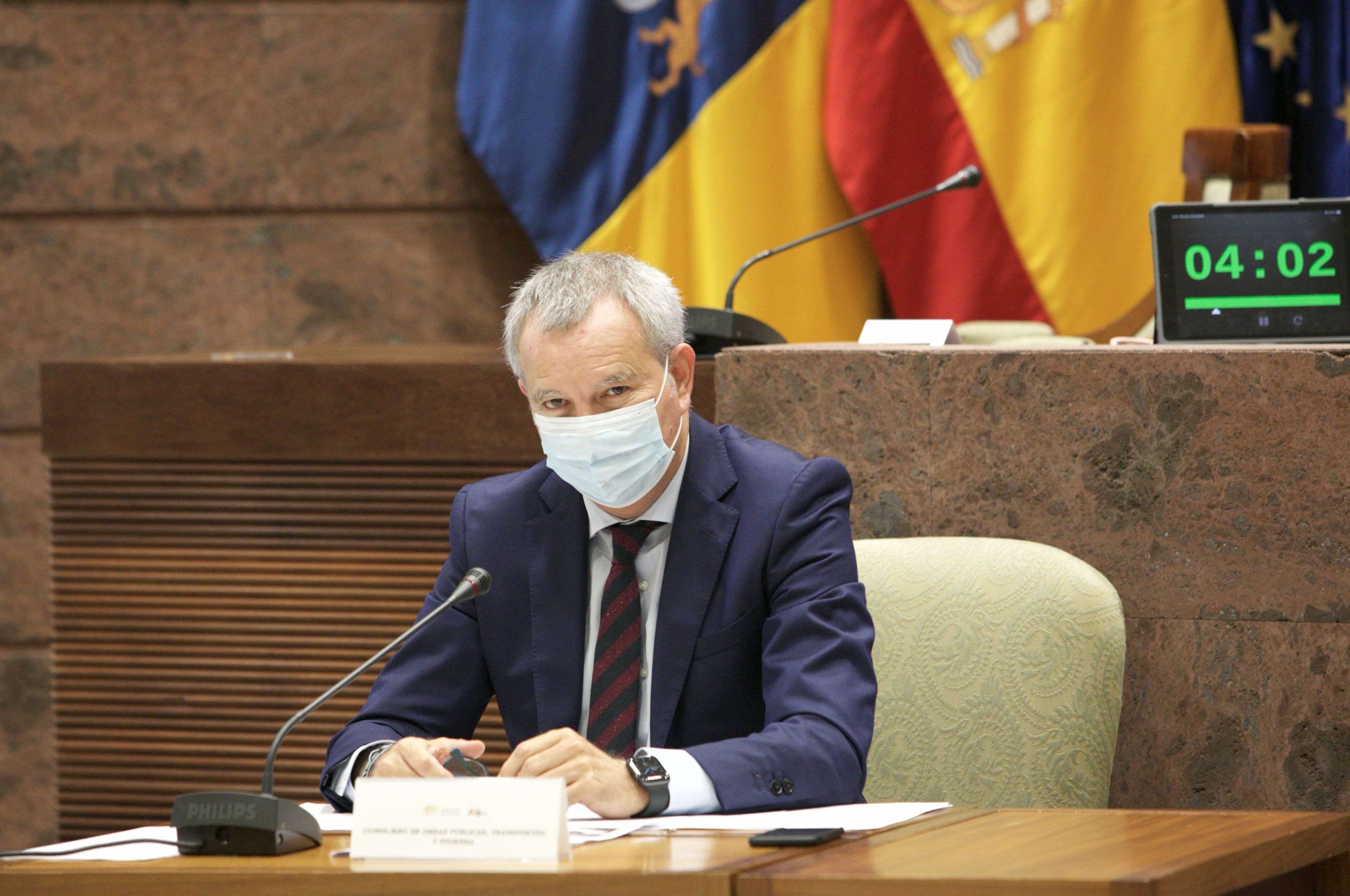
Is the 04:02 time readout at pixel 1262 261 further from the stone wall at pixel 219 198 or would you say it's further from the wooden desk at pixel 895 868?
the stone wall at pixel 219 198

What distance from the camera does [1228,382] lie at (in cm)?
218

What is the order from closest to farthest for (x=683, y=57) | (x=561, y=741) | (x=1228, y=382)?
(x=561, y=741), (x=1228, y=382), (x=683, y=57)

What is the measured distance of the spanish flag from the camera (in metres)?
3.97

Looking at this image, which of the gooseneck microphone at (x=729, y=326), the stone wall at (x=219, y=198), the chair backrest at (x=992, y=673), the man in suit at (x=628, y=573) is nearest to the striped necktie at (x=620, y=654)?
the man in suit at (x=628, y=573)

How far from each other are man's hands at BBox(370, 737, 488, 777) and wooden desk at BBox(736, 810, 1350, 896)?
0.49 m

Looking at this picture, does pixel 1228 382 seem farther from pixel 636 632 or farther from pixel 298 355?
pixel 298 355

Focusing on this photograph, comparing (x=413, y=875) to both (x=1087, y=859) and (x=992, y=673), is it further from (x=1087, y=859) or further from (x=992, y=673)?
(x=992, y=673)

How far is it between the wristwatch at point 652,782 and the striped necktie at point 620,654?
0.36 m

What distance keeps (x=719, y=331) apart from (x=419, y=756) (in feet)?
4.11

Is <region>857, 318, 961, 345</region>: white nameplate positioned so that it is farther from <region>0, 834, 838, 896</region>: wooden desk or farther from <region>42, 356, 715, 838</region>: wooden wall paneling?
<region>0, 834, 838, 896</region>: wooden desk

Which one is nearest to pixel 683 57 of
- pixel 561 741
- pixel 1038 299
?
pixel 1038 299

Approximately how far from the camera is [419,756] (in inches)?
65.8

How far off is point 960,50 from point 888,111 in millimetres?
249

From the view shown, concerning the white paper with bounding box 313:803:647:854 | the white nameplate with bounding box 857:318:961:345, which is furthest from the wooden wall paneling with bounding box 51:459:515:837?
the white paper with bounding box 313:803:647:854
